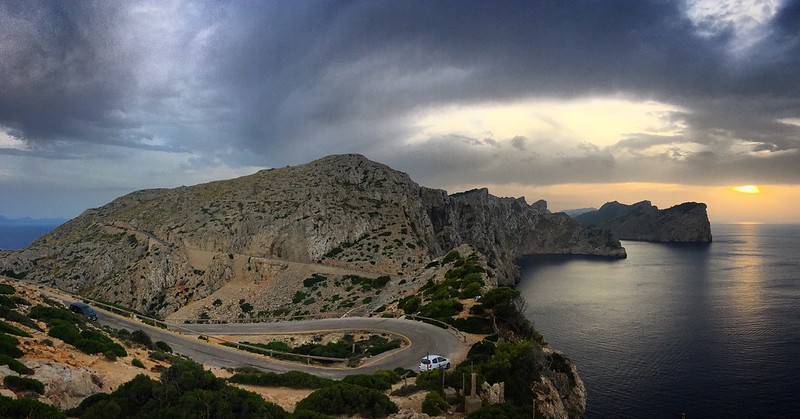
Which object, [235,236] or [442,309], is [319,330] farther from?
[235,236]

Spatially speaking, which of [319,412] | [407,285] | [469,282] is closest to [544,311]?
[407,285]

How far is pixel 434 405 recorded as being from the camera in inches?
748

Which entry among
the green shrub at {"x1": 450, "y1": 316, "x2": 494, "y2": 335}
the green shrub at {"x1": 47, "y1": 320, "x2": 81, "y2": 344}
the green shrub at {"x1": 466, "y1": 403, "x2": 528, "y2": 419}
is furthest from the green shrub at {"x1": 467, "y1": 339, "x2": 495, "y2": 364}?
the green shrub at {"x1": 47, "y1": 320, "x2": 81, "y2": 344}

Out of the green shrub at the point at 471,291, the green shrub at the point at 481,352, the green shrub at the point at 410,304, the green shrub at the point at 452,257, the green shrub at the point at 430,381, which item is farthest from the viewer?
the green shrub at the point at 452,257

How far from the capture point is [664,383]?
4794 cm

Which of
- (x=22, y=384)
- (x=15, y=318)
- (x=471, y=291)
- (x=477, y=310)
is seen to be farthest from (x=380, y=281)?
(x=22, y=384)

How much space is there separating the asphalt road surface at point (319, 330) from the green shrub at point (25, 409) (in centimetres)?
1686

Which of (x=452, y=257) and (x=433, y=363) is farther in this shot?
(x=452, y=257)

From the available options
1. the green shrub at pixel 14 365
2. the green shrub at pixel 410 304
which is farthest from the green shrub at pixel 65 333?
the green shrub at pixel 410 304

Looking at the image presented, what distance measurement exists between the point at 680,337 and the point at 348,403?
215ft

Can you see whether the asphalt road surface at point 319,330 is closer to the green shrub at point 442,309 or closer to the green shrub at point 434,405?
the green shrub at point 442,309

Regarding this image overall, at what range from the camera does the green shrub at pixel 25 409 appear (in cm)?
1134

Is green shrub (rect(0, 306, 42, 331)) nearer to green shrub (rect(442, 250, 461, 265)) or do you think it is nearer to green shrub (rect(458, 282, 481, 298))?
green shrub (rect(458, 282, 481, 298))

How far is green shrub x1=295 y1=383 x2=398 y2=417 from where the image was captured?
59.1ft
